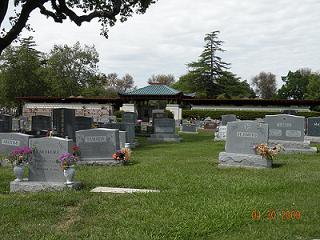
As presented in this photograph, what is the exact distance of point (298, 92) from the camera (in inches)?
4085

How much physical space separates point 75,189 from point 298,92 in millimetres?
101498

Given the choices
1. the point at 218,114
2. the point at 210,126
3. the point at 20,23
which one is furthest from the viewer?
the point at 218,114

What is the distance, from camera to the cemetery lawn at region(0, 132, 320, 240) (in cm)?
550

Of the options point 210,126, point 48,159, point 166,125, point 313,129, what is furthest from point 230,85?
point 48,159

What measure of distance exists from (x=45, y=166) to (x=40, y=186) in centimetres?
47

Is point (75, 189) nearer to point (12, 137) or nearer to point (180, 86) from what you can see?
point (12, 137)

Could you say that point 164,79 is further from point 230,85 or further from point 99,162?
point 99,162

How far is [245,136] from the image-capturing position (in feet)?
39.8

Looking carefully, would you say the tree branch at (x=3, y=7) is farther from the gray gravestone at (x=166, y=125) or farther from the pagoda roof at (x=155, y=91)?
the pagoda roof at (x=155, y=91)

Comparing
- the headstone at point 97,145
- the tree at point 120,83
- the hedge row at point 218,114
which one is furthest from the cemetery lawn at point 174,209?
the tree at point 120,83

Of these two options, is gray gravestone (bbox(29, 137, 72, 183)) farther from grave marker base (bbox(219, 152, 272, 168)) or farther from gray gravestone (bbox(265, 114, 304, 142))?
gray gravestone (bbox(265, 114, 304, 142))

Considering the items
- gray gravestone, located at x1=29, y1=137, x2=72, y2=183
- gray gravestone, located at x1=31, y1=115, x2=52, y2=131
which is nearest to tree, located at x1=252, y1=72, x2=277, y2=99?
gray gravestone, located at x1=31, y1=115, x2=52, y2=131

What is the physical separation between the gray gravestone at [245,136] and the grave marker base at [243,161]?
0.28m
